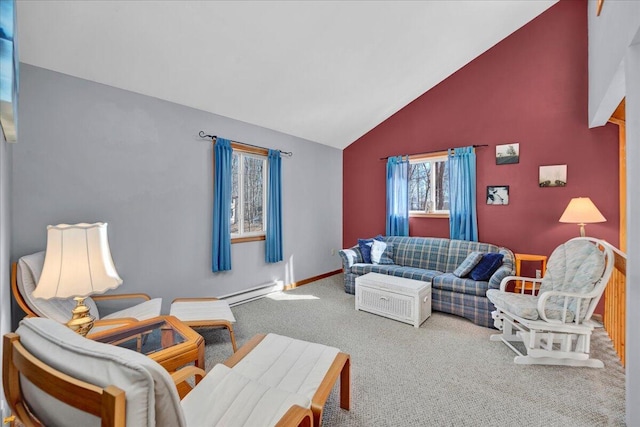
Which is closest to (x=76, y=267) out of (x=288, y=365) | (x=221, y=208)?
(x=288, y=365)

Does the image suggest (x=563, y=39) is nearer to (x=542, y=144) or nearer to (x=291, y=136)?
(x=542, y=144)

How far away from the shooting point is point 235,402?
1333 millimetres

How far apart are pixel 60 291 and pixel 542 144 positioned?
4938 mm

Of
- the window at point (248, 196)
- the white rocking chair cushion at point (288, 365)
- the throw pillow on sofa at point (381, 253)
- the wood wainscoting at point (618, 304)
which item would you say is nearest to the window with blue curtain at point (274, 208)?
the window at point (248, 196)

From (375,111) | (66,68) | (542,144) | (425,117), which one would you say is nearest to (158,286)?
(66,68)

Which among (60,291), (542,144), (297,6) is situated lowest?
(60,291)

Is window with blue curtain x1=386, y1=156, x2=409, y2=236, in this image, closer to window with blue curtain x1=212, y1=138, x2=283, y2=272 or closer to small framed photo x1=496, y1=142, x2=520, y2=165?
small framed photo x1=496, y1=142, x2=520, y2=165

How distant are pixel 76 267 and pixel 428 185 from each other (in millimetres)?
4492

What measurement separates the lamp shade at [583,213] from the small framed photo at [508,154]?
98 cm

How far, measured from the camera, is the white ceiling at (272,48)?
7.50ft

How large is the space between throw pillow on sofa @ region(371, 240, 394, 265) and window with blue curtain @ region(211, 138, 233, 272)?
2140 millimetres

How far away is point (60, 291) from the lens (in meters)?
1.41

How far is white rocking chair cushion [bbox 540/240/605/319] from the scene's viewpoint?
2289 mm

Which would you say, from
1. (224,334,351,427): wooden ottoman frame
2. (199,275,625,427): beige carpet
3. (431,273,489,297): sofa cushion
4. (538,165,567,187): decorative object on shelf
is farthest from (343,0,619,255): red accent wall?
(224,334,351,427): wooden ottoman frame
